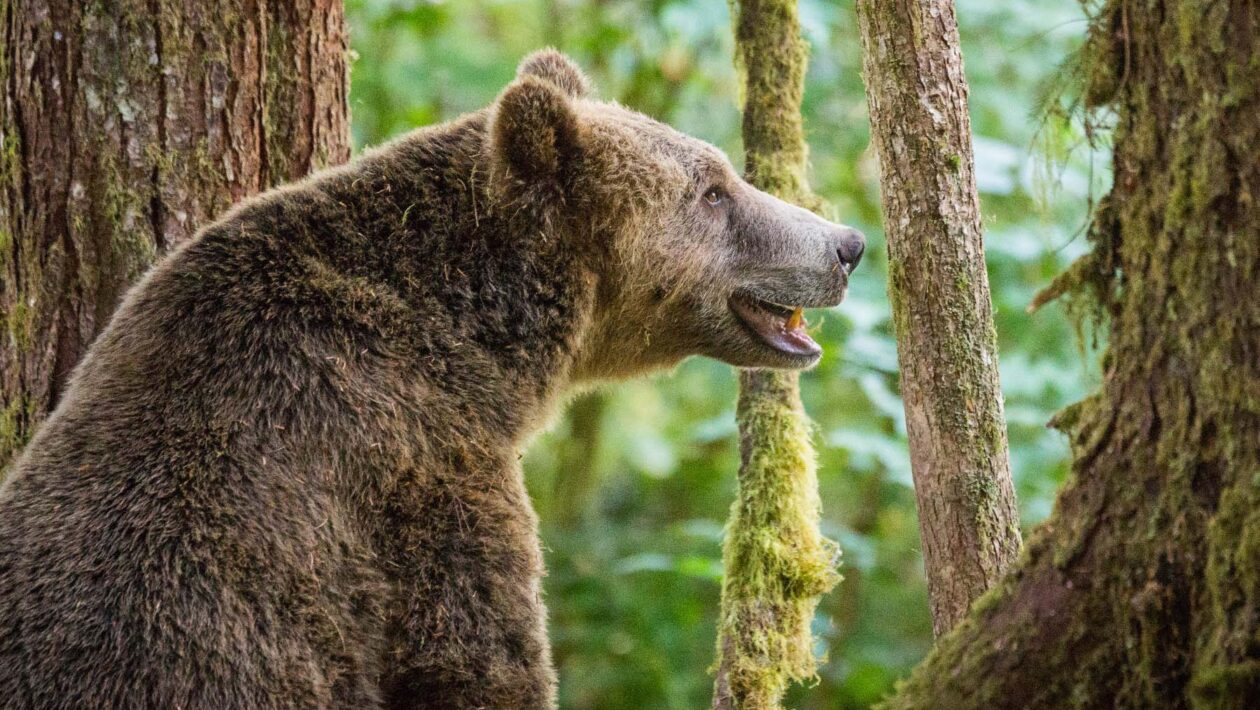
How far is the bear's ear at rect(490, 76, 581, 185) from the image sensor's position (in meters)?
4.13

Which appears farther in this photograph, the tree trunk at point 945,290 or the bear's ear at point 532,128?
the bear's ear at point 532,128

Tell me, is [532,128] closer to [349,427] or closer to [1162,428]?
[349,427]

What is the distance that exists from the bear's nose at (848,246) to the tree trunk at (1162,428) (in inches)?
77.3

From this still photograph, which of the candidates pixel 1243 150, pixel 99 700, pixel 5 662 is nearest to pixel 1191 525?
pixel 1243 150

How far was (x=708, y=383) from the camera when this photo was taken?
446 inches

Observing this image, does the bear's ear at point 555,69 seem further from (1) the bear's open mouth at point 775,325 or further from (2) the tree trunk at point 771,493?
(1) the bear's open mouth at point 775,325

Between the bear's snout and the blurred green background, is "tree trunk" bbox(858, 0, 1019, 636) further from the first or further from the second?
the blurred green background

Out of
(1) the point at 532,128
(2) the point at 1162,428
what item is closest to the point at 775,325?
(1) the point at 532,128

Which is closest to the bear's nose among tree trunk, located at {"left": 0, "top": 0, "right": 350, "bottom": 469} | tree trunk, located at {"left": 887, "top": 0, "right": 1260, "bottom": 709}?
tree trunk, located at {"left": 887, "top": 0, "right": 1260, "bottom": 709}

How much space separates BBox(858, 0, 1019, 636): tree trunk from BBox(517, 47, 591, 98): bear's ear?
1809 mm

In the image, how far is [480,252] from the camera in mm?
4238

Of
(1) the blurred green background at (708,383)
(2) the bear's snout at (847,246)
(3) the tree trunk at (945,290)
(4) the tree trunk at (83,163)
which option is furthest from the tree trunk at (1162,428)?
(1) the blurred green background at (708,383)

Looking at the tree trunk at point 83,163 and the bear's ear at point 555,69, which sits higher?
the bear's ear at point 555,69

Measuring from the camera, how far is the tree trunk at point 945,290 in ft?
12.0
